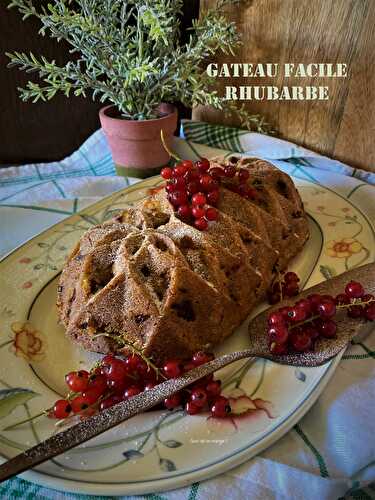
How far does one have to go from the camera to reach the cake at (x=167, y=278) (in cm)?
92

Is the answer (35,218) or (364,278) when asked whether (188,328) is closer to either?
(364,278)

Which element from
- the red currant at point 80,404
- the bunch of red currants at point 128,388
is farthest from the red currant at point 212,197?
the red currant at point 80,404

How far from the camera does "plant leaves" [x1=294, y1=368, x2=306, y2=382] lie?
84 centimetres

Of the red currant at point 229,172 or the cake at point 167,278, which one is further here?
the red currant at point 229,172

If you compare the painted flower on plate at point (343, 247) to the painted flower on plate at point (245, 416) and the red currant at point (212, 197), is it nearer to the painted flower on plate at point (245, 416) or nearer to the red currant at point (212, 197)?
the red currant at point (212, 197)

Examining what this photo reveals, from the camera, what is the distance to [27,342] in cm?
98

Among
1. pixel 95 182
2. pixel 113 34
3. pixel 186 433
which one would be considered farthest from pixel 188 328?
pixel 113 34

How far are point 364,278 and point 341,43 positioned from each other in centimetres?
87

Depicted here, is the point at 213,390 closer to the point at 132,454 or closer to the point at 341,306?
the point at 132,454

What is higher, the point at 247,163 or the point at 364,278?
the point at 247,163

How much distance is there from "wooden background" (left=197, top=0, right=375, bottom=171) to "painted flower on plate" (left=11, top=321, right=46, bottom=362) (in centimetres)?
120

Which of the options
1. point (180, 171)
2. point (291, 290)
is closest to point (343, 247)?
point (291, 290)

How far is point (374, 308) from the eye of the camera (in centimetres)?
94

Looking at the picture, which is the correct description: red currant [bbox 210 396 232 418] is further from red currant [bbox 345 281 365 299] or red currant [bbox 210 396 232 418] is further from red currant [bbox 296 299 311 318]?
red currant [bbox 345 281 365 299]
